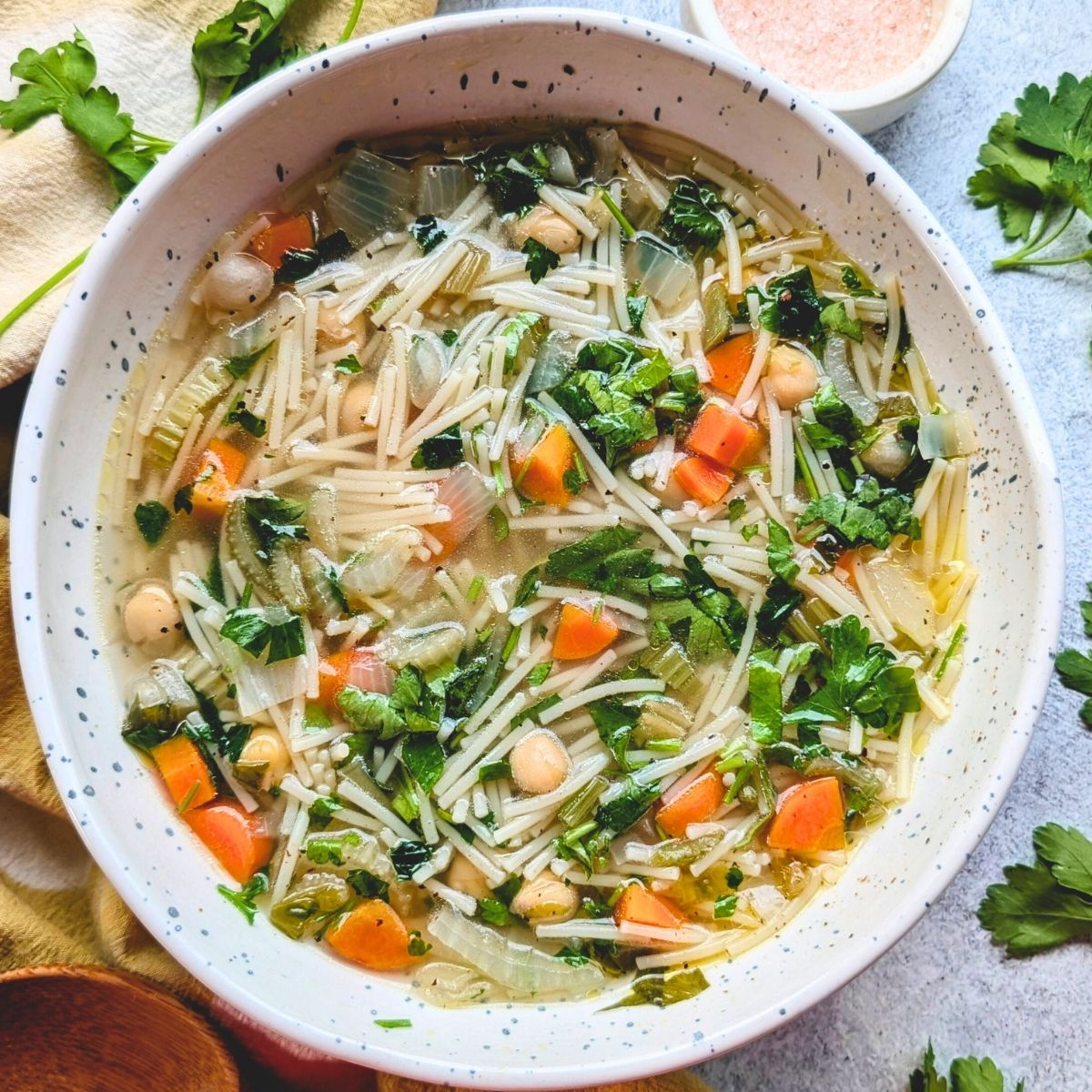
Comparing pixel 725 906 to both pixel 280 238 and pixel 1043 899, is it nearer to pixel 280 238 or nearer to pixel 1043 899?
pixel 1043 899

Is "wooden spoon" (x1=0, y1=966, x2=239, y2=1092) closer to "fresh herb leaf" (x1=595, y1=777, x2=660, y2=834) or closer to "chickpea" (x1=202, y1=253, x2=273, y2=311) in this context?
"fresh herb leaf" (x1=595, y1=777, x2=660, y2=834)

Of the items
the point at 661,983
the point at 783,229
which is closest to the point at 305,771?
the point at 661,983

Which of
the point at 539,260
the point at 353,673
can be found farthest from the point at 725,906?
the point at 539,260

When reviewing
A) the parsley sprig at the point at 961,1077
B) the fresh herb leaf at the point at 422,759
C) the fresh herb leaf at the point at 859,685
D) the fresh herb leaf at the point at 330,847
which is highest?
the fresh herb leaf at the point at 859,685

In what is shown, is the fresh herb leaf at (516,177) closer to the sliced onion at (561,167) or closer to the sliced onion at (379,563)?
the sliced onion at (561,167)

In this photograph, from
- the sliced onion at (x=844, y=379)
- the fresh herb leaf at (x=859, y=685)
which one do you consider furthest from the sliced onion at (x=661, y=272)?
the fresh herb leaf at (x=859, y=685)
